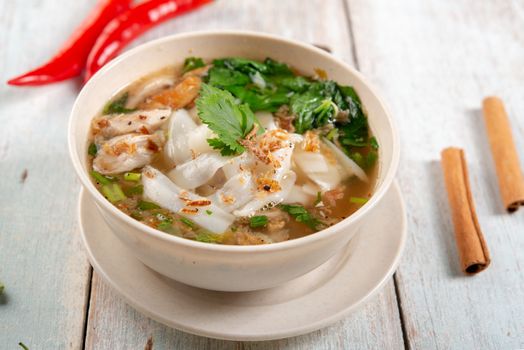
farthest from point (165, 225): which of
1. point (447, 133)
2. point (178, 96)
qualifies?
point (447, 133)

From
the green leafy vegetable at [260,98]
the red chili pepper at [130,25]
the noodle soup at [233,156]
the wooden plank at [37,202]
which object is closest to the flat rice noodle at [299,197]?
the noodle soup at [233,156]

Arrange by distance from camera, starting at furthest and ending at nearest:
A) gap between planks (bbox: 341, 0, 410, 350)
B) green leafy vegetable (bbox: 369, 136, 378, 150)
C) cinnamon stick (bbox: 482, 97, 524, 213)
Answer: cinnamon stick (bbox: 482, 97, 524, 213) < green leafy vegetable (bbox: 369, 136, 378, 150) < gap between planks (bbox: 341, 0, 410, 350)

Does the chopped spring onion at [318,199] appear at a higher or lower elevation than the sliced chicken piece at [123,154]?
lower

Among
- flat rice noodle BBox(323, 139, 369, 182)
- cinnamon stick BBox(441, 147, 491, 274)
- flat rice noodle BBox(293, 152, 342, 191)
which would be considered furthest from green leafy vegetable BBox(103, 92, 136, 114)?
cinnamon stick BBox(441, 147, 491, 274)

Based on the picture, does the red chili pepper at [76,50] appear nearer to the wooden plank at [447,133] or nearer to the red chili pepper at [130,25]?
the red chili pepper at [130,25]

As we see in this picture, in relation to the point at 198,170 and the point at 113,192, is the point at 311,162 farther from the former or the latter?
the point at 113,192

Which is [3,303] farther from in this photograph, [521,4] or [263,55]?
[521,4]

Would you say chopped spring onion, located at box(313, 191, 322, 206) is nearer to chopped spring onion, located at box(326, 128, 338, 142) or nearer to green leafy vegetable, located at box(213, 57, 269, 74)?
chopped spring onion, located at box(326, 128, 338, 142)

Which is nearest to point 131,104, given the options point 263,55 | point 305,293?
point 263,55
